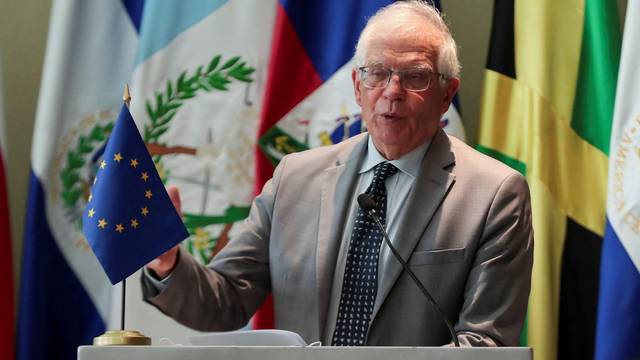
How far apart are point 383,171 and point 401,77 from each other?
27cm

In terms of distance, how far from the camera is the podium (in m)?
1.78

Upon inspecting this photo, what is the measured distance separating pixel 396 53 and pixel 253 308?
2.66 feet

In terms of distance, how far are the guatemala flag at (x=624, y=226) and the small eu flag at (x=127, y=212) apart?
185 centimetres

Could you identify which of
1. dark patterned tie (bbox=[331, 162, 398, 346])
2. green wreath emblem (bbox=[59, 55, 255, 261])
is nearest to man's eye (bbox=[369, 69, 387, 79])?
dark patterned tie (bbox=[331, 162, 398, 346])

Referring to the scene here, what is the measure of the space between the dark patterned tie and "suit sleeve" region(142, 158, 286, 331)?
0.98 feet

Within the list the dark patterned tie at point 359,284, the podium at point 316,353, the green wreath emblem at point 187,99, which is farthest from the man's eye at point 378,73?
the green wreath emblem at point 187,99

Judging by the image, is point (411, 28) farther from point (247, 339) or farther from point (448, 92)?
point (247, 339)

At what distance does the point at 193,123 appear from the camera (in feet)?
13.6

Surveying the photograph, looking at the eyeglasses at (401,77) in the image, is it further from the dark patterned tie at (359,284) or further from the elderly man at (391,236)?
the dark patterned tie at (359,284)

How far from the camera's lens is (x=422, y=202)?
9.28 feet

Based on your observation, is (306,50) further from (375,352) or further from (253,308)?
(375,352)

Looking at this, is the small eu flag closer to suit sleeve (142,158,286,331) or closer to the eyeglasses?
suit sleeve (142,158,286,331)

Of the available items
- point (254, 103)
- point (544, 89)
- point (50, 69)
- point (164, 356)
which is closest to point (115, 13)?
point (50, 69)

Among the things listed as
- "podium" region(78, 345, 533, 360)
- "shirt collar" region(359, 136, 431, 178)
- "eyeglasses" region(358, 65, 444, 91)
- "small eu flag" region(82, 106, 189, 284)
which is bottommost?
"podium" region(78, 345, 533, 360)
